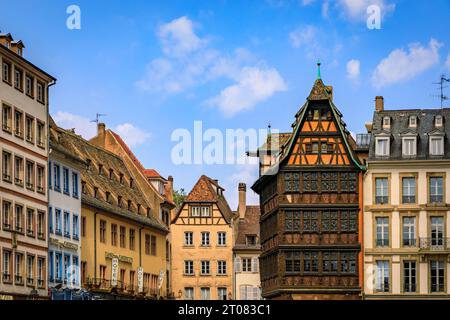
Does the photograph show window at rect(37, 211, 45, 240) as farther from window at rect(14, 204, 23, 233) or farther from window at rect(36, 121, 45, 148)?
window at rect(36, 121, 45, 148)

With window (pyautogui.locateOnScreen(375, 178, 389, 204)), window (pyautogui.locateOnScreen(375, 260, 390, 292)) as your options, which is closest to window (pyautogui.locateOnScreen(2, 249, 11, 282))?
window (pyautogui.locateOnScreen(375, 260, 390, 292))

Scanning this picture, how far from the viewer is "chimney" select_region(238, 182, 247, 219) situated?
4390 inches

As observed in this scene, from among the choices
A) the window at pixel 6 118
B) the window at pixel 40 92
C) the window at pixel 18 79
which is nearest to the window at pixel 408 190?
the window at pixel 40 92

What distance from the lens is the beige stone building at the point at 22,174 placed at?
5981 centimetres

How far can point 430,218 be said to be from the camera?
7725 centimetres

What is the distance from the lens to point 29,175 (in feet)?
210

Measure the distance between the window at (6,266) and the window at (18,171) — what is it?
395cm

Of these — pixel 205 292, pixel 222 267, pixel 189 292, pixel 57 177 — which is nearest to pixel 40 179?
pixel 57 177

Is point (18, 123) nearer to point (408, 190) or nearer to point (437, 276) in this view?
point (408, 190)

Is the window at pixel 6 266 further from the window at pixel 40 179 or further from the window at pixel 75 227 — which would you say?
the window at pixel 75 227

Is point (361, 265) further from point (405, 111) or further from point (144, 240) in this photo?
point (144, 240)

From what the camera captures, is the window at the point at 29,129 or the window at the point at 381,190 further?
the window at the point at 381,190
